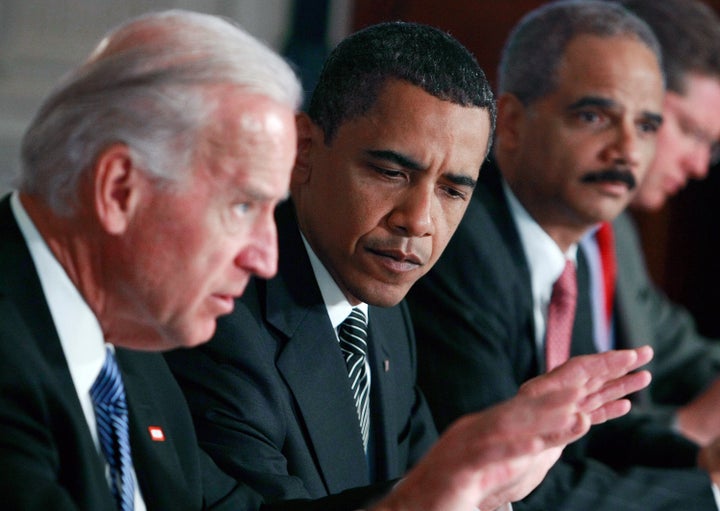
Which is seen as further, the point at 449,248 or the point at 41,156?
the point at 449,248

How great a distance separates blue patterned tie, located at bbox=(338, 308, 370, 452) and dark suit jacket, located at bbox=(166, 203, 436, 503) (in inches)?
1.0

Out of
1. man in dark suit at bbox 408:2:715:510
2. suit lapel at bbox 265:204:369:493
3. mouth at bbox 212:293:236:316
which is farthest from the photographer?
man in dark suit at bbox 408:2:715:510

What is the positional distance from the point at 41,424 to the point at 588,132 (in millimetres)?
1429

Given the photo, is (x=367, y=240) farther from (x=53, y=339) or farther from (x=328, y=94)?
(x=53, y=339)

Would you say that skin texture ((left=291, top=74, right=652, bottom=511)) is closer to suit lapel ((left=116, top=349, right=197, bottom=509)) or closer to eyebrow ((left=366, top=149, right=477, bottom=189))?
eyebrow ((left=366, top=149, right=477, bottom=189))

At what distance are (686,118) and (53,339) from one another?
221cm

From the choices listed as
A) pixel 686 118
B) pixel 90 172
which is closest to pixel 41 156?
pixel 90 172

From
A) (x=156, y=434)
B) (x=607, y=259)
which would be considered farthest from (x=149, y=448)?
(x=607, y=259)

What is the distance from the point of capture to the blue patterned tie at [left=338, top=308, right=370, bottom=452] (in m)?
1.65

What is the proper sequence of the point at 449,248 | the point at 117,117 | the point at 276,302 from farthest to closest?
the point at 449,248
the point at 276,302
the point at 117,117

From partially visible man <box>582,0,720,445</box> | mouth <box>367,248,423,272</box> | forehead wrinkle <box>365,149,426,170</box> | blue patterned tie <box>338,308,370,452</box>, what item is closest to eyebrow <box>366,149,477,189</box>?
forehead wrinkle <box>365,149,426,170</box>

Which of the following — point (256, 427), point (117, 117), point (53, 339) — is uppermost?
point (117, 117)

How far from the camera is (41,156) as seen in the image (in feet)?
3.70

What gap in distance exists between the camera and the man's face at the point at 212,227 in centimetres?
111
